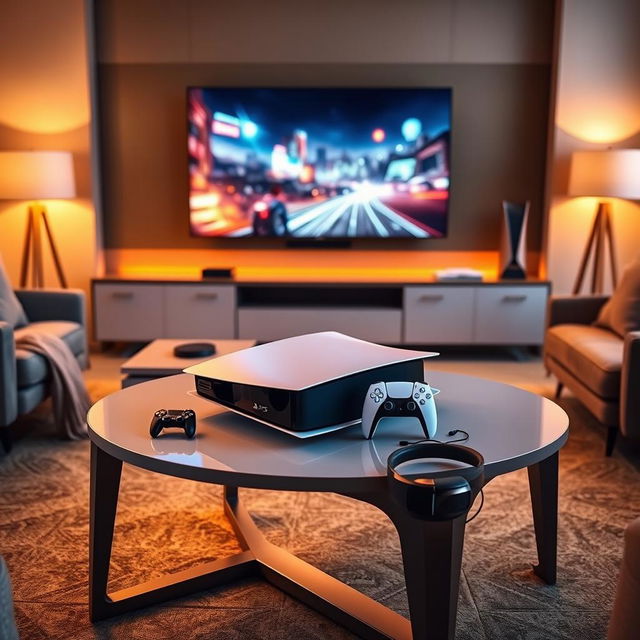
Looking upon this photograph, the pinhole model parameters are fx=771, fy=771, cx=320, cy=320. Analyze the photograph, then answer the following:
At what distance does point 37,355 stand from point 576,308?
251 centimetres

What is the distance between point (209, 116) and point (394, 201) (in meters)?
1.26

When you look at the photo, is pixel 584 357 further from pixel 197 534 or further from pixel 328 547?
pixel 197 534

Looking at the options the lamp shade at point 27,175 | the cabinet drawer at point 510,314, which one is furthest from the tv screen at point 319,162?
the lamp shade at point 27,175

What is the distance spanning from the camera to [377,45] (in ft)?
15.6

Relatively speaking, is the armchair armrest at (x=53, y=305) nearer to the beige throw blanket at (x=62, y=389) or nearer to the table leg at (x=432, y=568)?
the beige throw blanket at (x=62, y=389)

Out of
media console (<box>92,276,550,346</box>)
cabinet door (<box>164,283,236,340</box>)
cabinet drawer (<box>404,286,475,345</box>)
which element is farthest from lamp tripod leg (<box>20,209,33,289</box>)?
cabinet drawer (<box>404,286,475,345</box>)

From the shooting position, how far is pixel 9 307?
3.49m

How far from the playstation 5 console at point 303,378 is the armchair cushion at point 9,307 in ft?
6.22

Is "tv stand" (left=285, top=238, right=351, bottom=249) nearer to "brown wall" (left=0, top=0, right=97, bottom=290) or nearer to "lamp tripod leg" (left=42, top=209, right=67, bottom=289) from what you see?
"brown wall" (left=0, top=0, right=97, bottom=290)

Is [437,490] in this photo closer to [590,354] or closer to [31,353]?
[590,354]

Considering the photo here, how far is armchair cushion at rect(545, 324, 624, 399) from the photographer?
2973mm

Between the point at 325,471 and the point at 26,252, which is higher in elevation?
the point at 26,252

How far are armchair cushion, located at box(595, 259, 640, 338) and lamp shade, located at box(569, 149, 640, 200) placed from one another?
94 cm

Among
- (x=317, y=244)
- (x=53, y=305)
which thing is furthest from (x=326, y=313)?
(x=53, y=305)
